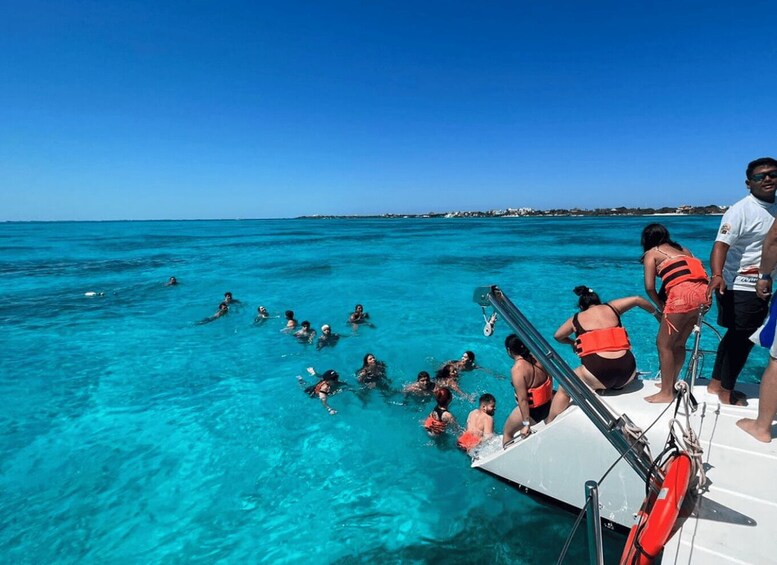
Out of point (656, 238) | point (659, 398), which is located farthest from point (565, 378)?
point (656, 238)

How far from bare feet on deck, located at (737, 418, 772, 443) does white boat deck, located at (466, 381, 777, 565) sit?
0.04 metres

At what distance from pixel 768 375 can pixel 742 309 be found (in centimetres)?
98

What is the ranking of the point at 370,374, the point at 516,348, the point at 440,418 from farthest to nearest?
the point at 370,374 → the point at 440,418 → the point at 516,348

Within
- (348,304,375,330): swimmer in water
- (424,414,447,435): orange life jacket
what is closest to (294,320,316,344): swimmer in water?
(348,304,375,330): swimmer in water

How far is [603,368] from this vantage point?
3.98 metres

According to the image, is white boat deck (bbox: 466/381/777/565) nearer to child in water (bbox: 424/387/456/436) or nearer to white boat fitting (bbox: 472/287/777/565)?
white boat fitting (bbox: 472/287/777/565)

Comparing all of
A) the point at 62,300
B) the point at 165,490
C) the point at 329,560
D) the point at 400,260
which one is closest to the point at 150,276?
the point at 62,300

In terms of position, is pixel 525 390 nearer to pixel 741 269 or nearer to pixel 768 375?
pixel 768 375

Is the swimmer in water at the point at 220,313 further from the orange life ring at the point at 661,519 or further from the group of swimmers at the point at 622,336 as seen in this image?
Result: the orange life ring at the point at 661,519

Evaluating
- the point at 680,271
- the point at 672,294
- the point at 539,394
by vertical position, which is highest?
the point at 680,271

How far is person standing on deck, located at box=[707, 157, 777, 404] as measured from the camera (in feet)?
11.1

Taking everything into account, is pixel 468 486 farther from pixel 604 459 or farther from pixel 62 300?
pixel 62 300

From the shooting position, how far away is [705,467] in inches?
109

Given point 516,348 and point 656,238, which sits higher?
point 656,238
